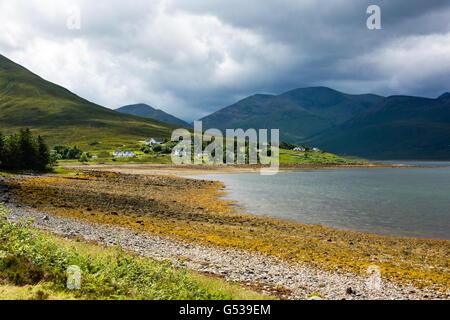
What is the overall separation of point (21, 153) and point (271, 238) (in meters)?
67.5

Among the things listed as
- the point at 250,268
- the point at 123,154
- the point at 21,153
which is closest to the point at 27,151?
the point at 21,153

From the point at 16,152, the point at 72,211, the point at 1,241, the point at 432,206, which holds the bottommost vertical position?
the point at 432,206

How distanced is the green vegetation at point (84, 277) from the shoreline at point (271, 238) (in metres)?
10.0

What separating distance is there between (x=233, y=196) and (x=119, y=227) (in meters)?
32.9

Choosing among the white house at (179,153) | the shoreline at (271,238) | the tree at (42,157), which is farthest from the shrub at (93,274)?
the white house at (179,153)

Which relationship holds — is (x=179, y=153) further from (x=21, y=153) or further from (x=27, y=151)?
(x=21, y=153)

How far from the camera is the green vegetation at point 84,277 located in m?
10.0

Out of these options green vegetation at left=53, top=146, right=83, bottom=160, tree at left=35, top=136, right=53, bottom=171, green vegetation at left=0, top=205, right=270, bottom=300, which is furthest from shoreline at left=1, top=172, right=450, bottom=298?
green vegetation at left=53, top=146, right=83, bottom=160

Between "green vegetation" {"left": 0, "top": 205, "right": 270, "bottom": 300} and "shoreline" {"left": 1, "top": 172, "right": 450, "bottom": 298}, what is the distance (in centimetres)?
1002

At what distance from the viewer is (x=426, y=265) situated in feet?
68.0

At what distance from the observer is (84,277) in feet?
35.2

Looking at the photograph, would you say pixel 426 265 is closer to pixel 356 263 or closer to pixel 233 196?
pixel 356 263
